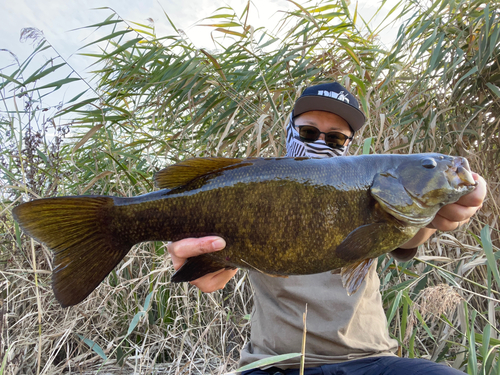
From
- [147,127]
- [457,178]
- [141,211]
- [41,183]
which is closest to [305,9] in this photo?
[147,127]

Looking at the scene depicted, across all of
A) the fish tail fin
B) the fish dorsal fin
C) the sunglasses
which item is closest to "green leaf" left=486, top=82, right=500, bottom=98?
the sunglasses

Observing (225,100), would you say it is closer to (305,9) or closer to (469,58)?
(305,9)

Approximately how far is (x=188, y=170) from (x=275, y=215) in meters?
0.38

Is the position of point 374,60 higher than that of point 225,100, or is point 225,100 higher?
point 374,60

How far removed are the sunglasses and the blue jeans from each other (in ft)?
3.92

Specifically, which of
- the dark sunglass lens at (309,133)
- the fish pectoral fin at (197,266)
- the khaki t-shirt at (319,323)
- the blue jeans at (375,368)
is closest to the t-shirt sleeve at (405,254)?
the khaki t-shirt at (319,323)

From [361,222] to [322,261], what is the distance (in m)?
0.21

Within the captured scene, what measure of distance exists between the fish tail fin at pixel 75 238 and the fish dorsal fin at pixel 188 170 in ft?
0.71

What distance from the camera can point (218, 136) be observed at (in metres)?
3.29

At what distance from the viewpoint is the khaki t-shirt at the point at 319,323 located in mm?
1700

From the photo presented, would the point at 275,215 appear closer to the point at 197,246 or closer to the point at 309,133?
the point at 197,246

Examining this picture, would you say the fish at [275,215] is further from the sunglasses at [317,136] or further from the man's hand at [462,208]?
the sunglasses at [317,136]

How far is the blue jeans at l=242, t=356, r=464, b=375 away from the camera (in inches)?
59.1

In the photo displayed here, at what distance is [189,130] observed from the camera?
3.30m
